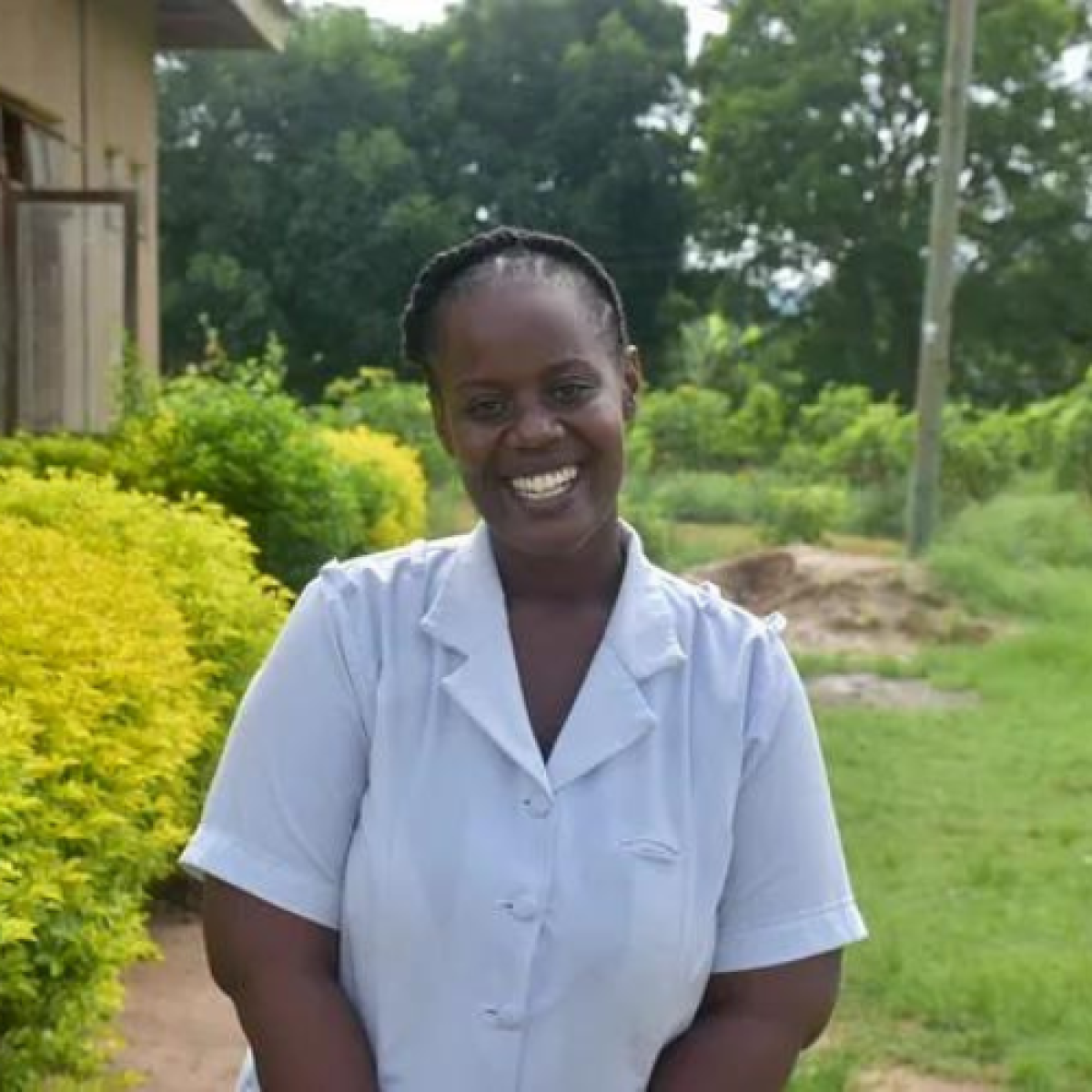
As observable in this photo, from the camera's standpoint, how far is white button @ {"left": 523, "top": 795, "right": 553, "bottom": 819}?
1590 mm

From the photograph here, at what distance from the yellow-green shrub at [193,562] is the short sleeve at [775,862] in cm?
314

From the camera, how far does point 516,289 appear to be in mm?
1688

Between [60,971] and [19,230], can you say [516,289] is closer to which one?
[60,971]

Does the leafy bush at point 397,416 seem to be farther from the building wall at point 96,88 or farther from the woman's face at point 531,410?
the woman's face at point 531,410

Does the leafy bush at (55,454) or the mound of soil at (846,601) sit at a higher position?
the leafy bush at (55,454)

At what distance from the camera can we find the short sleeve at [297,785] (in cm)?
162

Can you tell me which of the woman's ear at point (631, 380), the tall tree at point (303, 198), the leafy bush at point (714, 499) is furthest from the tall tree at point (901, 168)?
the woman's ear at point (631, 380)

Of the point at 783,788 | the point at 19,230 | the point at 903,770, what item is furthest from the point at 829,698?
the point at 783,788

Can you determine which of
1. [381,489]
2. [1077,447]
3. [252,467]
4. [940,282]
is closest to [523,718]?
[252,467]

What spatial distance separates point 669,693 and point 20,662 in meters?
1.92

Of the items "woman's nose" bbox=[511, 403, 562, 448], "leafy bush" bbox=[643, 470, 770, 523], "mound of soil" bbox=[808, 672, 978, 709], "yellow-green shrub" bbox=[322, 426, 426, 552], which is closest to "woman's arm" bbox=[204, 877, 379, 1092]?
"woman's nose" bbox=[511, 403, 562, 448]

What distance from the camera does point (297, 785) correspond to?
1.62m

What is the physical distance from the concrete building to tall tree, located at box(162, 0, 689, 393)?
20171mm

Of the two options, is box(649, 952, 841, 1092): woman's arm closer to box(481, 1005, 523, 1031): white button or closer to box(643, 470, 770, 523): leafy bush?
box(481, 1005, 523, 1031): white button
